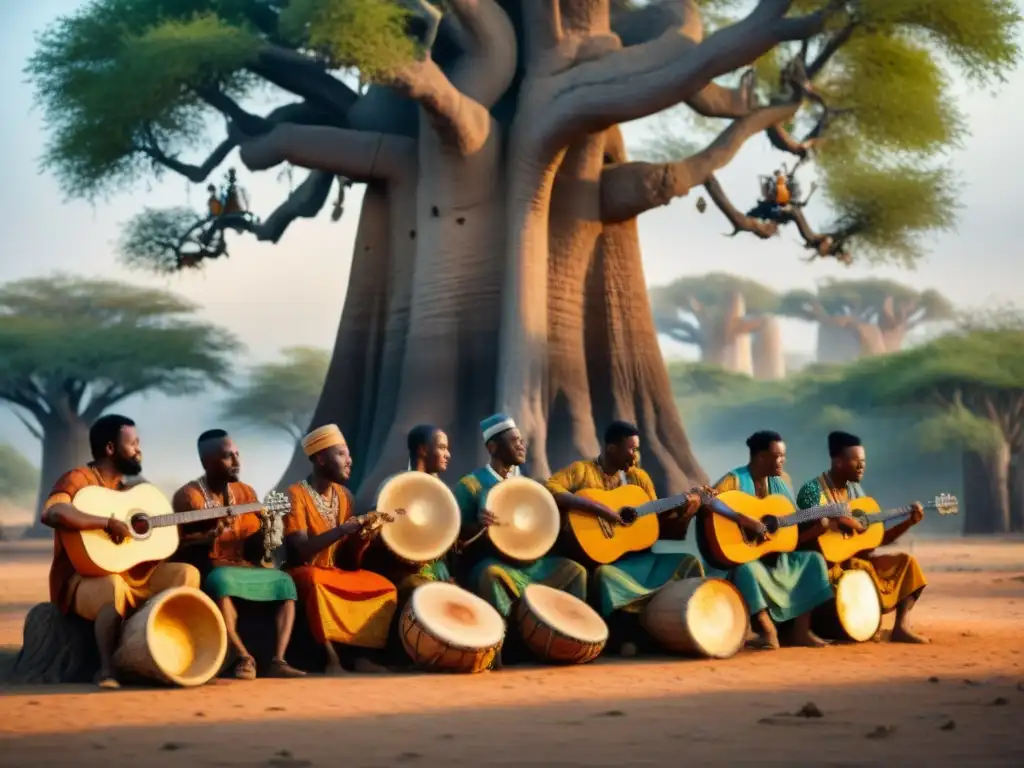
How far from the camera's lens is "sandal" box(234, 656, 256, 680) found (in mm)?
8500

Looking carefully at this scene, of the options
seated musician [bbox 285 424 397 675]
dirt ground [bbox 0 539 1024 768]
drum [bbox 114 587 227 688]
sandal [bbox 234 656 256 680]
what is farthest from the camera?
seated musician [bbox 285 424 397 675]

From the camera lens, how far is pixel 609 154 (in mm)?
19812

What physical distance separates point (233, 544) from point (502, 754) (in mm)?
2905

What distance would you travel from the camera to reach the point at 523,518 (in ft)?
31.1

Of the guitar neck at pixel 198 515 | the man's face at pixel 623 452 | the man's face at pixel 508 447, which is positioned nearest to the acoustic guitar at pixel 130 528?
the guitar neck at pixel 198 515

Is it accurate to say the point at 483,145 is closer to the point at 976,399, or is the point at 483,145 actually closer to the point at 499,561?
the point at 499,561

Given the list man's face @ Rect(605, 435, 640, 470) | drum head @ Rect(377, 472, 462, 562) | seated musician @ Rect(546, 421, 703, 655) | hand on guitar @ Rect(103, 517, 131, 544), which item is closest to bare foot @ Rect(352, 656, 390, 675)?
drum head @ Rect(377, 472, 462, 562)

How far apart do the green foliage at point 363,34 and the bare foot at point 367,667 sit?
836cm

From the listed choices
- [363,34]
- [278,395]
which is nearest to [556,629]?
[363,34]

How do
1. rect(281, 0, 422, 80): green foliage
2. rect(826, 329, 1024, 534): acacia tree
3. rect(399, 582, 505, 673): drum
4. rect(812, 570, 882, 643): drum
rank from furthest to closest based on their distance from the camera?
rect(826, 329, 1024, 534): acacia tree
rect(281, 0, 422, 80): green foliage
rect(812, 570, 882, 643): drum
rect(399, 582, 505, 673): drum

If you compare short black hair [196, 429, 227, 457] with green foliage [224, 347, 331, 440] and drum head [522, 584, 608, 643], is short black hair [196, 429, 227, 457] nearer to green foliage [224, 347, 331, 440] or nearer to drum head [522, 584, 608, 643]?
drum head [522, 584, 608, 643]

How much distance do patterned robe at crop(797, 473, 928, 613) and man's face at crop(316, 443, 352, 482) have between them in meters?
2.75

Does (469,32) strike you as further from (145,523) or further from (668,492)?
(145,523)

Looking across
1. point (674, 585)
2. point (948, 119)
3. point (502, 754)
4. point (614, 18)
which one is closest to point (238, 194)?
point (614, 18)
